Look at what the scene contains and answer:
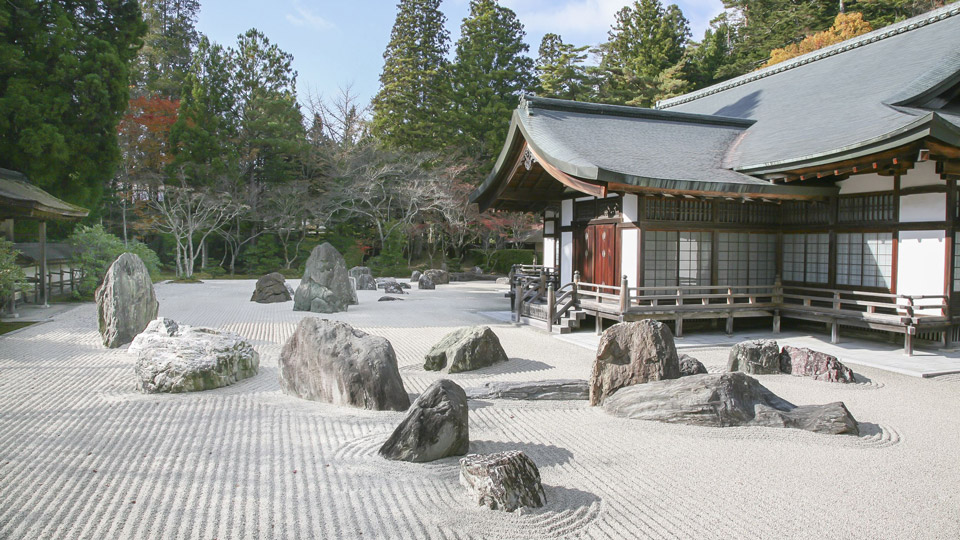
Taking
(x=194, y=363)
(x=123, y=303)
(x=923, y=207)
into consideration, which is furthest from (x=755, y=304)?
(x=123, y=303)

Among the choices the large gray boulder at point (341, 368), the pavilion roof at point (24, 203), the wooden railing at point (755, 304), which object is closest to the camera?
the large gray boulder at point (341, 368)

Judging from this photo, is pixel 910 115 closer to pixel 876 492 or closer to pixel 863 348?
pixel 863 348

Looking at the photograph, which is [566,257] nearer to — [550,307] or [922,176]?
[550,307]

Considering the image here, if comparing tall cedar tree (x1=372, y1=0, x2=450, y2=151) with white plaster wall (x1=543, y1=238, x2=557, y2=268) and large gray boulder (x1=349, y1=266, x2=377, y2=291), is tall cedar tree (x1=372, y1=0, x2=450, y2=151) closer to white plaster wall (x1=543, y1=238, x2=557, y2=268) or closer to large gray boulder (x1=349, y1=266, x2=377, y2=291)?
large gray boulder (x1=349, y1=266, x2=377, y2=291)

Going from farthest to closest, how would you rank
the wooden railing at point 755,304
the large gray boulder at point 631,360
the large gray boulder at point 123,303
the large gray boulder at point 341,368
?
the large gray boulder at point 123,303, the wooden railing at point 755,304, the large gray boulder at point 631,360, the large gray boulder at point 341,368

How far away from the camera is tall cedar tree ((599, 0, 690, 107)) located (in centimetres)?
3197

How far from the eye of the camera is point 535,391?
6488mm

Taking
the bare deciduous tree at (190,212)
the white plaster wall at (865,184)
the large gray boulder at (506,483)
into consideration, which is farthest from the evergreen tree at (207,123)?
the large gray boulder at (506,483)

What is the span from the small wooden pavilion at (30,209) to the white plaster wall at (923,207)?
58.0 feet

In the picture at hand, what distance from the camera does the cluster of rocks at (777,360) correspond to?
745 cm

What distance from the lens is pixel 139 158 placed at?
27.1 metres

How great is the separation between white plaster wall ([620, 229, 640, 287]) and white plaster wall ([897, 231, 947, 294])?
428 centimetres

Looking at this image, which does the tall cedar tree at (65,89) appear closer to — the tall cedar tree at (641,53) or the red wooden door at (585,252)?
the red wooden door at (585,252)

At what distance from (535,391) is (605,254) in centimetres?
572
